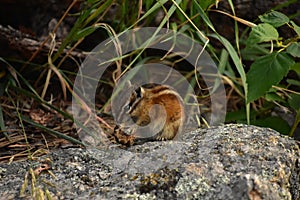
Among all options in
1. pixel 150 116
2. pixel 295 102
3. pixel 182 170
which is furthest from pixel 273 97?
pixel 182 170

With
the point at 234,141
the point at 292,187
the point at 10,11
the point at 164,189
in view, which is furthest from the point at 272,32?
the point at 10,11

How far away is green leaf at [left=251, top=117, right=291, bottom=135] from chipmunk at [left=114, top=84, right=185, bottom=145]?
542 mm

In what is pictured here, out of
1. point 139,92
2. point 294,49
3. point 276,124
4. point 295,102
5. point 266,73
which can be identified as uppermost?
point 294,49

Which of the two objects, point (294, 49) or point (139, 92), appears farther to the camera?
point (139, 92)

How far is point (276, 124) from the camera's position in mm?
2885

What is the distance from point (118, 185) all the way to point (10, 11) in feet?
7.31

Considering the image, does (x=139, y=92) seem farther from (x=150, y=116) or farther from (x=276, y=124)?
(x=276, y=124)

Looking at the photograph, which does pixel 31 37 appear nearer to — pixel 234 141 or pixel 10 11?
pixel 10 11

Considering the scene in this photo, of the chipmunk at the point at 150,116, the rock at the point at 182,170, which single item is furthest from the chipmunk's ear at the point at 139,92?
the rock at the point at 182,170

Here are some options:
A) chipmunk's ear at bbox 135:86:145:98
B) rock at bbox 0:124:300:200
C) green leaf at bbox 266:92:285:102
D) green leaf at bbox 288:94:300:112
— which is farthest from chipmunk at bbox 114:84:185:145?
green leaf at bbox 288:94:300:112

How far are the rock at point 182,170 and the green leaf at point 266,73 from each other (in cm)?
18

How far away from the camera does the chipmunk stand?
8.37 ft

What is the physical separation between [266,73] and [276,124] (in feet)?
2.04

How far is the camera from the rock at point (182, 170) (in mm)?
1951
